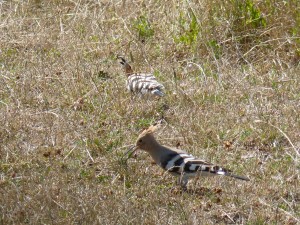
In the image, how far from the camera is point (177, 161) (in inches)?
244

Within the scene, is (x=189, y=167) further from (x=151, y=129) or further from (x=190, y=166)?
(x=151, y=129)

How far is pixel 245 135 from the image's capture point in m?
7.07

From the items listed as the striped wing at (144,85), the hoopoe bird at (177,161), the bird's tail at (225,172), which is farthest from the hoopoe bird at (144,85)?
the bird's tail at (225,172)

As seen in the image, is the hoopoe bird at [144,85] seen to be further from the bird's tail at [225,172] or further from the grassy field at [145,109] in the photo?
the bird's tail at [225,172]

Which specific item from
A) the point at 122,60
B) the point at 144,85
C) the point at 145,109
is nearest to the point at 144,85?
the point at 144,85

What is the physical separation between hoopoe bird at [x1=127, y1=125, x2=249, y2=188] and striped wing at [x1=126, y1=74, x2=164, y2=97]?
100cm

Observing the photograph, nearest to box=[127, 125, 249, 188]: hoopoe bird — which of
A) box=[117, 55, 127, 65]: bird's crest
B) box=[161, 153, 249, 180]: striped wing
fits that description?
box=[161, 153, 249, 180]: striped wing

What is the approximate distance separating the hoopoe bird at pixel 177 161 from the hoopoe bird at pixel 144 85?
3.27ft

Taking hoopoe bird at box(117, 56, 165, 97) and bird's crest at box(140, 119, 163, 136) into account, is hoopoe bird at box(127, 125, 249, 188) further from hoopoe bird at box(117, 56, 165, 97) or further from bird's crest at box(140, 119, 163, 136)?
hoopoe bird at box(117, 56, 165, 97)

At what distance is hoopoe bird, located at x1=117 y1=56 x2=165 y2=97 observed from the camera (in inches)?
302

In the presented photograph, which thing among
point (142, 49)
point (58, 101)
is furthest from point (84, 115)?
point (142, 49)

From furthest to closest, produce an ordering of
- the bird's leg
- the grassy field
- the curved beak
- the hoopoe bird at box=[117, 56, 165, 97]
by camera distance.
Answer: the hoopoe bird at box=[117, 56, 165, 97], the curved beak, the bird's leg, the grassy field

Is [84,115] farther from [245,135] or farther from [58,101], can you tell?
[245,135]

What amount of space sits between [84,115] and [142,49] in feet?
4.94
